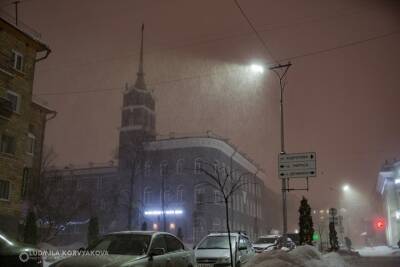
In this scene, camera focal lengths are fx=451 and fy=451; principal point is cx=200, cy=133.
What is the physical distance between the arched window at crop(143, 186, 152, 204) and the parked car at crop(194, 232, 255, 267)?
161 ft

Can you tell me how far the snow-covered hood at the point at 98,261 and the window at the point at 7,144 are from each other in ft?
77.4

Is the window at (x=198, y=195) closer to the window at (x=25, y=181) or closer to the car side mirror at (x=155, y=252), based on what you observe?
the window at (x=25, y=181)

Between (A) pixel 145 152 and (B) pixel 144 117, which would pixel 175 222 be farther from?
(B) pixel 144 117

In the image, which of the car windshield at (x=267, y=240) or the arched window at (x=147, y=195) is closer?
the car windshield at (x=267, y=240)

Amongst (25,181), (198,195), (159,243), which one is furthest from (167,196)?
(159,243)

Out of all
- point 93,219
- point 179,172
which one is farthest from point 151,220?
point 93,219

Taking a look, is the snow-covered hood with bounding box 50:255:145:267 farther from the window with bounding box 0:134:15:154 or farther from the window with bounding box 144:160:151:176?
the window with bounding box 144:160:151:176

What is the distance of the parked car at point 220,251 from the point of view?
1634 cm

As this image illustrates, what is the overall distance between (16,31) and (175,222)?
130 ft

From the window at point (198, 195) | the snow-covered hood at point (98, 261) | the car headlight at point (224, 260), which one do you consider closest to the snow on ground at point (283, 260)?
the car headlight at point (224, 260)

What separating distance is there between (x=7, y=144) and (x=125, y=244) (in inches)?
929

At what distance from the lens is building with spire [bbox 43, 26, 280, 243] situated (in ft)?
210

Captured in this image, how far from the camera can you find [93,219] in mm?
34781

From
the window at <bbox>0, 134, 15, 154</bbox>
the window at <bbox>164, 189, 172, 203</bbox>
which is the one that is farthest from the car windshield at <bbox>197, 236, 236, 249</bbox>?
the window at <bbox>164, 189, 172, 203</bbox>
